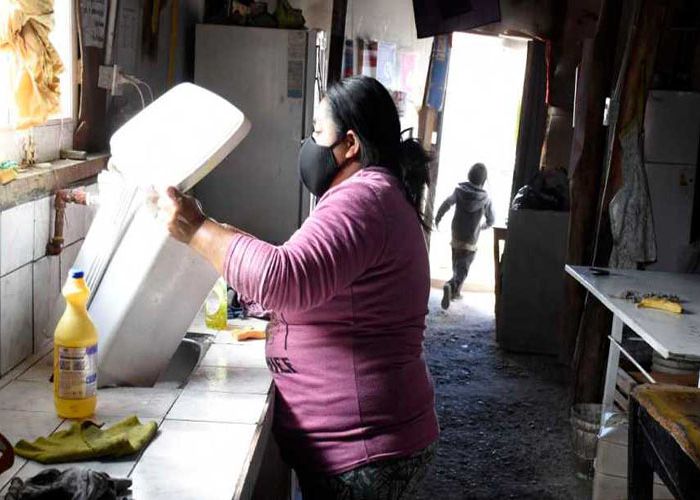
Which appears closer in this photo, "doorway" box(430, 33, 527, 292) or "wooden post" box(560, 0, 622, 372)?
"wooden post" box(560, 0, 622, 372)

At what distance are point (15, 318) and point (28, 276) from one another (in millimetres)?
129

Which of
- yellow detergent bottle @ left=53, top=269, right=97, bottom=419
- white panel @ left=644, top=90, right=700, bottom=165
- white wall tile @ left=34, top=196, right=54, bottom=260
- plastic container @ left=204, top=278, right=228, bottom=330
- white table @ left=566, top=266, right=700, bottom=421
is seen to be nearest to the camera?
yellow detergent bottle @ left=53, top=269, right=97, bottom=419

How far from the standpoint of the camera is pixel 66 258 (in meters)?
2.54

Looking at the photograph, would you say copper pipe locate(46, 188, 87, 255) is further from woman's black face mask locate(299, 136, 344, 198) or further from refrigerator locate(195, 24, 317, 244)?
refrigerator locate(195, 24, 317, 244)

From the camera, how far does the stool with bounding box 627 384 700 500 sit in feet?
5.06

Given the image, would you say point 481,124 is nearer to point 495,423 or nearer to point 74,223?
point 495,423

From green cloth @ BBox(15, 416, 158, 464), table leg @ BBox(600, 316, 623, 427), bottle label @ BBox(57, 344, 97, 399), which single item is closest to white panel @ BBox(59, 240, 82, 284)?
bottle label @ BBox(57, 344, 97, 399)

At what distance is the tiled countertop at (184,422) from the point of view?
5.37 feet

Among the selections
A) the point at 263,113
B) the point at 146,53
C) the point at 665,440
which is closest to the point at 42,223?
the point at 146,53

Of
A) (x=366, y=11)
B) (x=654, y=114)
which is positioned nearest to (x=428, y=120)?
(x=366, y=11)

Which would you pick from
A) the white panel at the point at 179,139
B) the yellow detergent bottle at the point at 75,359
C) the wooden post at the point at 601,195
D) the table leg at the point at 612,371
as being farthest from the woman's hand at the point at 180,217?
the wooden post at the point at 601,195

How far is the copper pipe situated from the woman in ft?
2.54

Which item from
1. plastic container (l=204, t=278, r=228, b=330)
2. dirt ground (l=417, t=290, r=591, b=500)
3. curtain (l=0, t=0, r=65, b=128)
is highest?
curtain (l=0, t=0, r=65, b=128)

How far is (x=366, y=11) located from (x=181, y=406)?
22.4 feet
